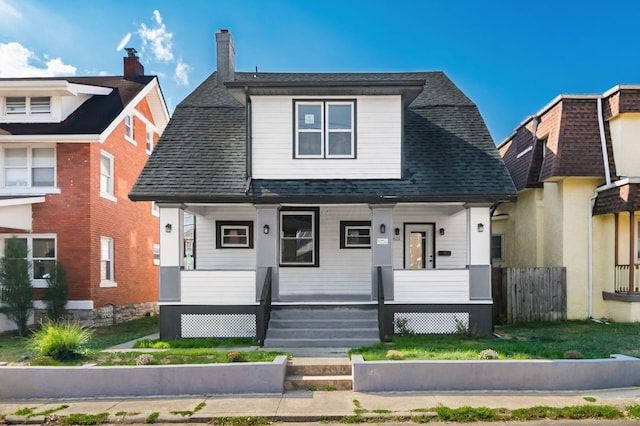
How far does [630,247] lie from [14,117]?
Result: 18.9m

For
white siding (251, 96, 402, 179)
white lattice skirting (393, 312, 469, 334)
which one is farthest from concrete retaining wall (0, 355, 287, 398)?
white siding (251, 96, 402, 179)

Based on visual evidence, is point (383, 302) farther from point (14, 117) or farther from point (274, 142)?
point (14, 117)

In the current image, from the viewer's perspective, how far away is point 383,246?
11.3 metres

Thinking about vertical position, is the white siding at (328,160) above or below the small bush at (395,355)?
above

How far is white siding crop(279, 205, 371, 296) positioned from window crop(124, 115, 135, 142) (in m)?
8.72

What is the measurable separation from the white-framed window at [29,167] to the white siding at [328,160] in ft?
24.2

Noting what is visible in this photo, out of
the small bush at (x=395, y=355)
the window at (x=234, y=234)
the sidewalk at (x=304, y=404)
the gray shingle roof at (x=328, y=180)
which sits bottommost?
the sidewalk at (x=304, y=404)

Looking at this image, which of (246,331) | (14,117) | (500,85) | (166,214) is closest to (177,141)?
(166,214)

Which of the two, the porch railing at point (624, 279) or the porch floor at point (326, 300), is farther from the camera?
the porch railing at point (624, 279)

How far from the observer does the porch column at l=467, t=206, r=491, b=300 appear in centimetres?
1130

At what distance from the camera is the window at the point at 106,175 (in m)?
15.6

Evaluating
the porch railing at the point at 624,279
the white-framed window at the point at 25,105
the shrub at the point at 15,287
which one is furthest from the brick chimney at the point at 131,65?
the porch railing at the point at 624,279

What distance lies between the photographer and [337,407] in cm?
687

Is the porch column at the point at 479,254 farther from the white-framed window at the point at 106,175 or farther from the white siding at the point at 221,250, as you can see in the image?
the white-framed window at the point at 106,175
